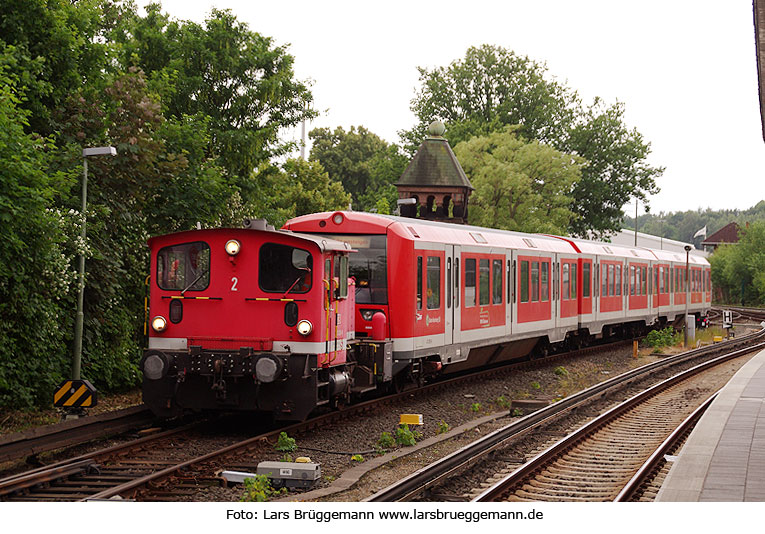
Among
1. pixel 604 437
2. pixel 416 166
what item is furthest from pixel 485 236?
pixel 416 166

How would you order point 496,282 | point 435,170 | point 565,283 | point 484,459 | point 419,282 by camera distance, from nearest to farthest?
point 484,459 → point 419,282 → point 496,282 → point 565,283 → point 435,170

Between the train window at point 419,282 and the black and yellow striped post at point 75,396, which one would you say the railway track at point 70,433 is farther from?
the train window at point 419,282

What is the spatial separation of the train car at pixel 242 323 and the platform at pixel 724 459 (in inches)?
200

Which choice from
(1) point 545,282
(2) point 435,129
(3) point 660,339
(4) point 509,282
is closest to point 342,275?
(4) point 509,282

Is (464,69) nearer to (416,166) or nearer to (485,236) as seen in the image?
(416,166)

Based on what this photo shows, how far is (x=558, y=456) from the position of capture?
42.0 feet

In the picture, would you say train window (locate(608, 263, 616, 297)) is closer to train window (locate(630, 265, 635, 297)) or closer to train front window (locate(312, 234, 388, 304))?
train window (locate(630, 265, 635, 297))

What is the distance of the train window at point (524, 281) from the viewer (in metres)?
22.7

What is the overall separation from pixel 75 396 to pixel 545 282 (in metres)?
13.4

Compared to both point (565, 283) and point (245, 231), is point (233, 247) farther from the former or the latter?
point (565, 283)

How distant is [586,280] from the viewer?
28.3m

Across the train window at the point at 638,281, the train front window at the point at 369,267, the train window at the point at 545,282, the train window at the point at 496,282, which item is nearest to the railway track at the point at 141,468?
the train front window at the point at 369,267

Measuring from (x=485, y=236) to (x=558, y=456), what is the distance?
27.6 feet

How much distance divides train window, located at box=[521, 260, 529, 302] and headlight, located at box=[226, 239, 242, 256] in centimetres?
1057
